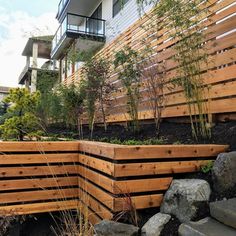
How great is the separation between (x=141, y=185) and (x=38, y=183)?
4.35ft

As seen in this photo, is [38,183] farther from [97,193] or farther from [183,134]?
[183,134]

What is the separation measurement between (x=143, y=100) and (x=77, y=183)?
8.55ft

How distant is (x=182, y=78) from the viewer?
13.5 ft

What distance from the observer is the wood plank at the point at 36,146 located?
3385 mm

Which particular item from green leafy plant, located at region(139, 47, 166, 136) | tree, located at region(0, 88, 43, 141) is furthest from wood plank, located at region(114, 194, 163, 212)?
tree, located at region(0, 88, 43, 141)

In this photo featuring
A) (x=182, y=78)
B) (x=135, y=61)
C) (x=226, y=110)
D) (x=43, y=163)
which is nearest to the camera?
(x=43, y=163)

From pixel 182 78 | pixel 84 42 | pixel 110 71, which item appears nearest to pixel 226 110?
pixel 182 78

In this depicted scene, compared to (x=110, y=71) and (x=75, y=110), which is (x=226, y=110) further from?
(x=75, y=110)

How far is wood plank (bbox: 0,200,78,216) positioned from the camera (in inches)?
130

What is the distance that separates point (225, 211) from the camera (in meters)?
2.22

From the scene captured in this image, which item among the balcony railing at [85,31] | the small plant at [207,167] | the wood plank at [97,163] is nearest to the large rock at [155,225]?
the wood plank at [97,163]

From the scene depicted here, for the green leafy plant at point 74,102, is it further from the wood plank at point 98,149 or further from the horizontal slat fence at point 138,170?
the horizontal slat fence at point 138,170

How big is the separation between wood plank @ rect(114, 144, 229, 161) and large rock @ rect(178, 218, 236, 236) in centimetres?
70

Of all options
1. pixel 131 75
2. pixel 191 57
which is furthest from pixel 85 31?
pixel 191 57
